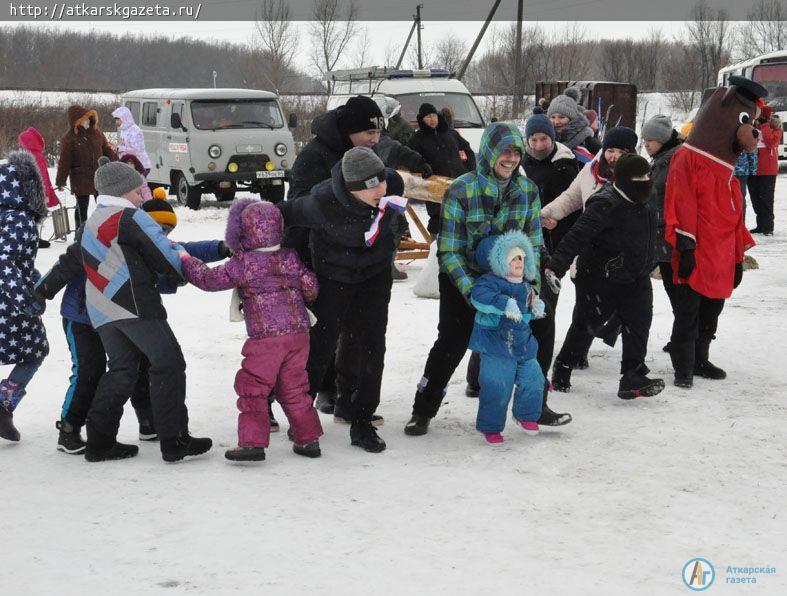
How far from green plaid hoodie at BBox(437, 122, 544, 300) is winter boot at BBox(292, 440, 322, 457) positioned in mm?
1024

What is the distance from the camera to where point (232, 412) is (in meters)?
5.40

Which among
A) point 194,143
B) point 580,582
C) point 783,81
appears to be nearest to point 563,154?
point 580,582

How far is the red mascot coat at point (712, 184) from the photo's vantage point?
5727 millimetres

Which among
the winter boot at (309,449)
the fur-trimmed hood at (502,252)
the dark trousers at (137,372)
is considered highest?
the fur-trimmed hood at (502,252)

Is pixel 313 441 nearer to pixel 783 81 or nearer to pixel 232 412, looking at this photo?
pixel 232 412

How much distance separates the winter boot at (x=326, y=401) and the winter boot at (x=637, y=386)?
1608 millimetres

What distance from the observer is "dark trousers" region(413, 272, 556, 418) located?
491 centimetres

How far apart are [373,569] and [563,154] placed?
11.6 feet

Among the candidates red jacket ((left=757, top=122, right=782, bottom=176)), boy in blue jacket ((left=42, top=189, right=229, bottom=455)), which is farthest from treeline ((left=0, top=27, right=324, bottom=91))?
boy in blue jacket ((left=42, top=189, right=229, bottom=455))

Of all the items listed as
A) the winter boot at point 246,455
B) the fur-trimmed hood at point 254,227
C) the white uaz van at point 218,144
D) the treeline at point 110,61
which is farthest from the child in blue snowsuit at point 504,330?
the treeline at point 110,61

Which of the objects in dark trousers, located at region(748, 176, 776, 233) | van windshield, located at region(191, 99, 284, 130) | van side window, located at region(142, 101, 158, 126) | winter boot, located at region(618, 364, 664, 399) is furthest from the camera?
van side window, located at region(142, 101, 158, 126)

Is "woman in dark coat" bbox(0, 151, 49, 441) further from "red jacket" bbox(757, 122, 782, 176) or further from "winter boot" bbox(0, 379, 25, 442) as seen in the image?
"red jacket" bbox(757, 122, 782, 176)

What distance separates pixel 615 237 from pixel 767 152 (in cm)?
813

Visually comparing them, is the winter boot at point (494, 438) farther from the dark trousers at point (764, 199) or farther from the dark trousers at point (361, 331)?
the dark trousers at point (764, 199)
